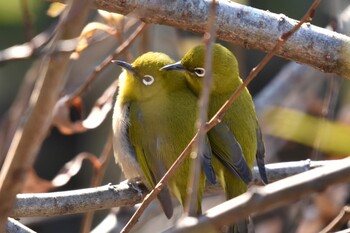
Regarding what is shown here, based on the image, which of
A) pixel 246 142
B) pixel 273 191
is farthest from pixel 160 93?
pixel 273 191

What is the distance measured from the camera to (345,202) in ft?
18.2

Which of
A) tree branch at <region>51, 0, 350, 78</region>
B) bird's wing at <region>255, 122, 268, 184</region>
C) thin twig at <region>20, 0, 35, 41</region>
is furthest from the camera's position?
bird's wing at <region>255, 122, 268, 184</region>

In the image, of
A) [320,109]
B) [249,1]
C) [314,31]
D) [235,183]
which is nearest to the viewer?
[314,31]

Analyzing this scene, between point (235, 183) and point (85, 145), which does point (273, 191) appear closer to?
point (235, 183)

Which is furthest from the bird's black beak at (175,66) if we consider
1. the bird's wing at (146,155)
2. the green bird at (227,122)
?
the bird's wing at (146,155)

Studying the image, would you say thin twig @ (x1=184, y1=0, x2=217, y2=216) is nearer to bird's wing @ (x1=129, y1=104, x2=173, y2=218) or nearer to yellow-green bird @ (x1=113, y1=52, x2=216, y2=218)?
yellow-green bird @ (x1=113, y1=52, x2=216, y2=218)

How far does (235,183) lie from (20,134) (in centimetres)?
239

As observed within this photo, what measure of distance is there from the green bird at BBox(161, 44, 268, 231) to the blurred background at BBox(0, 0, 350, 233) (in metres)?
0.39

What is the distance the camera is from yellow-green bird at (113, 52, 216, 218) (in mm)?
3873

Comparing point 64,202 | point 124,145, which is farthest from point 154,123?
point 64,202

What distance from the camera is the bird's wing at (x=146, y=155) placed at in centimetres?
382

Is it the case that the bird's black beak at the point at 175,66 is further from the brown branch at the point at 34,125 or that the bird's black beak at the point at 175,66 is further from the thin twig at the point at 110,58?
the brown branch at the point at 34,125

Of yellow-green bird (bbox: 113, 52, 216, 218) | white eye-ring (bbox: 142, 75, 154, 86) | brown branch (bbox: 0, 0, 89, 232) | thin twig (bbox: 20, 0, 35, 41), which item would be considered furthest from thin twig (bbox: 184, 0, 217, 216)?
white eye-ring (bbox: 142, 75, 154, 86)

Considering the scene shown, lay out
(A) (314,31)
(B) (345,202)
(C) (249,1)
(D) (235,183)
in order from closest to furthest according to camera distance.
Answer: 1. (A) (314,31)
2. (D) (235,183)
3. (B) (345,202)
4. (C) (249,1)
